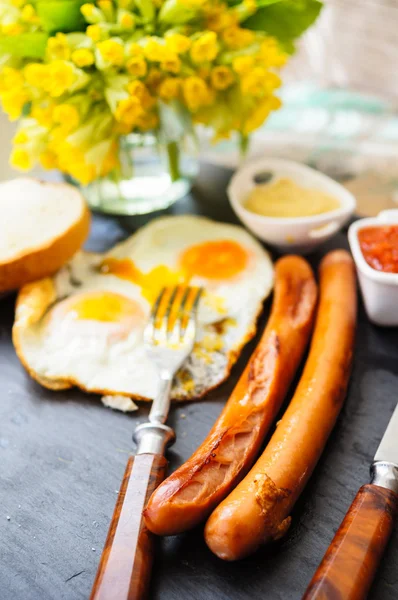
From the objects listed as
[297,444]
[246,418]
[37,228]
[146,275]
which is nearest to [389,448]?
[297,444]

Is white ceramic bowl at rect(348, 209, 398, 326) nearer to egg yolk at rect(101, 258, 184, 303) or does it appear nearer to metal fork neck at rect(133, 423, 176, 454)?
egg yolk at rect(101, 258, 184, 303)

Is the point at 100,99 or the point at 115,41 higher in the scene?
the point at 115,41

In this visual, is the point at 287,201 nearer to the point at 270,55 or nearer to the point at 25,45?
the point at 270,55

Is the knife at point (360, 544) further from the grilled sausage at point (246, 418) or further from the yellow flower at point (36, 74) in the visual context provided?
the yellow flower at point (36, 74)

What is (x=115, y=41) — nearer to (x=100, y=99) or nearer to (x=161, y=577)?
(x=100, y=99)

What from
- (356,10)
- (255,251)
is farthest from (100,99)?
(356,10)
